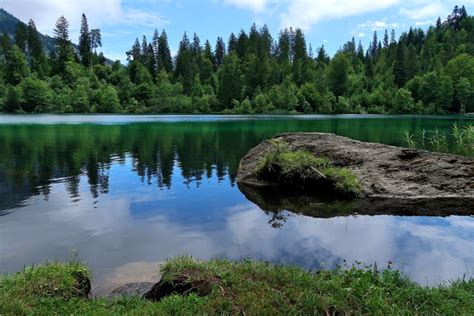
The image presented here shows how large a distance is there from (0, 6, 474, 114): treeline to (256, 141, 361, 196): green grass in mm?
123317

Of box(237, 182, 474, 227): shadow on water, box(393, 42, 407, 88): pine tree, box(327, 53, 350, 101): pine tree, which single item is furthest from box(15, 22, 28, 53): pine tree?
box(237, 182, 474, 227): shadow on water

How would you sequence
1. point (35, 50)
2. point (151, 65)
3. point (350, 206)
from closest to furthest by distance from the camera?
1. point (350, 206)
2. point (35, 50)
3. point (151, 65)

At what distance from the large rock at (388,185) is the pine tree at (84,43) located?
588 feet

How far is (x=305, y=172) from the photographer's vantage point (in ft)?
64.5

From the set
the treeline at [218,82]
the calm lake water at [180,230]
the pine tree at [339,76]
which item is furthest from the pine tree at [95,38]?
the calm lake water at [180,230]

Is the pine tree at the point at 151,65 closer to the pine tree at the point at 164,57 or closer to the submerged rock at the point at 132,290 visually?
the pine tree at the point at 164,57

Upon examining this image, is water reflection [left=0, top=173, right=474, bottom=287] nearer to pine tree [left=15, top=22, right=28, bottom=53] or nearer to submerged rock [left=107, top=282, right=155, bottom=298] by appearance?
submerged rock [left=107, top=282, right=155, bottom=298]

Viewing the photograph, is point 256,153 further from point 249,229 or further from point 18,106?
point 18,106

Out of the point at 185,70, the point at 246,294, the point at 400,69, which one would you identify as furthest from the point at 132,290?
the point at 400,69

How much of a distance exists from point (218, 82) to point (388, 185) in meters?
163

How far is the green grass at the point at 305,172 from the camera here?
18266mm

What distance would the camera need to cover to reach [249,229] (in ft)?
43.9

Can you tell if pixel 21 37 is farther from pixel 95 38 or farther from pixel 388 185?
pixel 388 185

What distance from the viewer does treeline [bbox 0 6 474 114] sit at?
134500mm
